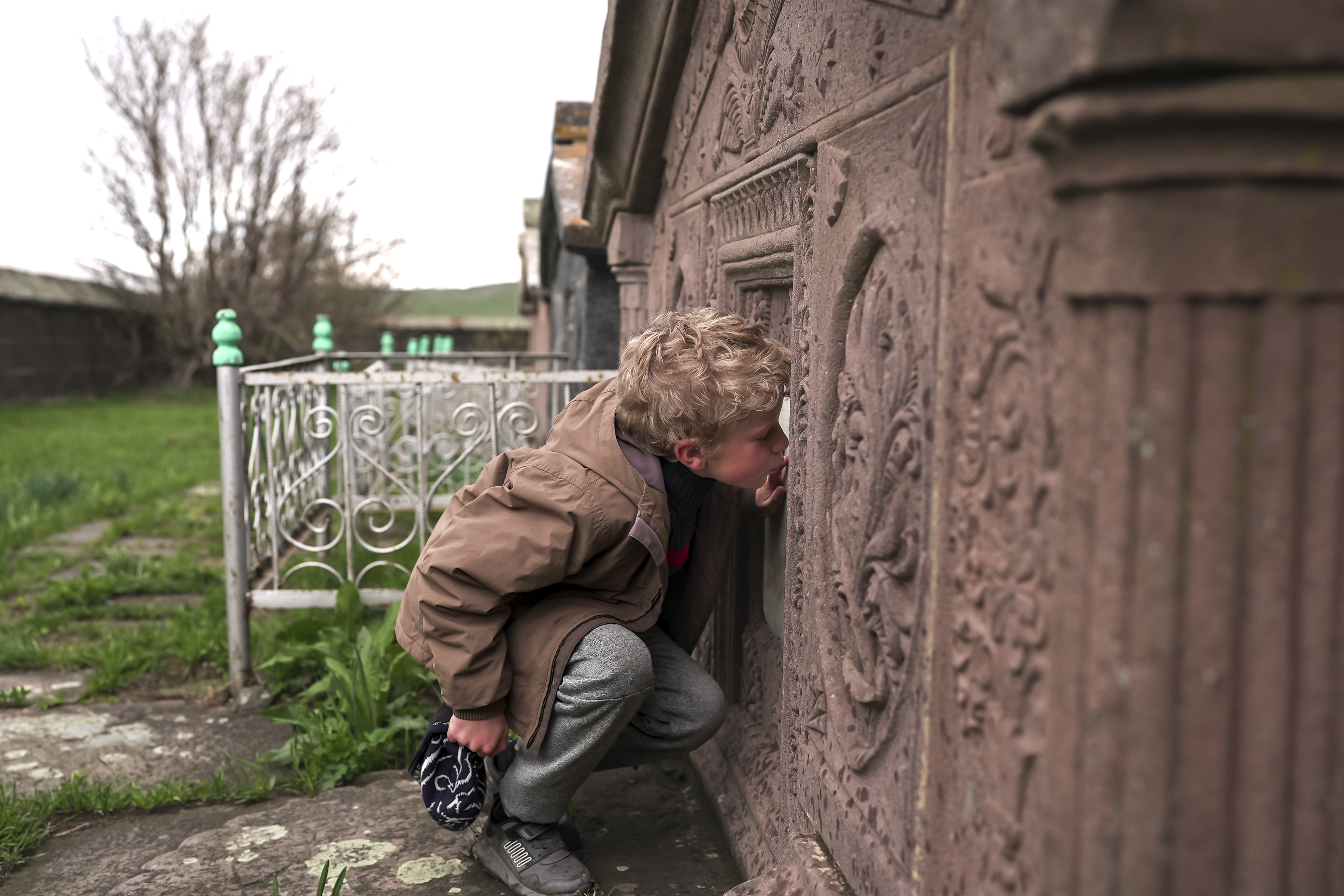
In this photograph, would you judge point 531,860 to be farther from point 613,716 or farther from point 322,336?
point 322,336

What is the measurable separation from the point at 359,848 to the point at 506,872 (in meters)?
0.41

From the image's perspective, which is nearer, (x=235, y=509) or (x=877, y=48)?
(x=877, y=48)

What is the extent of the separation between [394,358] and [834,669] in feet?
16.8

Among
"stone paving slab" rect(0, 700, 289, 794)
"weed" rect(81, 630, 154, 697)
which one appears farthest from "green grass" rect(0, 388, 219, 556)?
"stone paving slab" rect(0, 700, 289, 794)

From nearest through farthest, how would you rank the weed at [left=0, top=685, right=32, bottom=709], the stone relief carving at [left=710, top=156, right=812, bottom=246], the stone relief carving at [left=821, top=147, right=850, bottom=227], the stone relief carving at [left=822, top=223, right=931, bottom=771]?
the stone relief carving at [left=822, top=223, right=931, bottom=771] → the stone relief carving at [left=821, top=147, right=850, bottom=227] → the stone relief carving at [left=710, top=156, right=812, bottom=246] → the weed at [left=0, top=685, right=32, bottom=709]

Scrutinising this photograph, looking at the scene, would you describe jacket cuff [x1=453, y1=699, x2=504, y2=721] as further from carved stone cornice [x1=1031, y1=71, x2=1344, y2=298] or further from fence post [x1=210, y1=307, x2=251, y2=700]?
fence post [x1=210, y1=307, x2=251, y2=700]

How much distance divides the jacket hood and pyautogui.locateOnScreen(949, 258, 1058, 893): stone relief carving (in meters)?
0.88

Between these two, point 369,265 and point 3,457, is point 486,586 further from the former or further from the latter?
point 369,265

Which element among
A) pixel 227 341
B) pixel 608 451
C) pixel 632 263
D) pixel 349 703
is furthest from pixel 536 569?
pixel 227 341

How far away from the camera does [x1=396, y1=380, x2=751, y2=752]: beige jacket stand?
1.92 meters

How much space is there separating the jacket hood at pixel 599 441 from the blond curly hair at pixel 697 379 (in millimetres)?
58

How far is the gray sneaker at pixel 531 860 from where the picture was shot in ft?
6.95

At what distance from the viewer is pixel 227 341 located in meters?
3.61

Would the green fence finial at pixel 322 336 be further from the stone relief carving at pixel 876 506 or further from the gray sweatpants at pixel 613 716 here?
the stone relief carving at pixel 876 506
